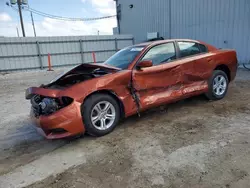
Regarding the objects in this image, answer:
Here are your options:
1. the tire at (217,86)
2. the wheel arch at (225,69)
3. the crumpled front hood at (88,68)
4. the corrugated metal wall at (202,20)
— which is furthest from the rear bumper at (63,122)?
the corrugated metal wall at (202,20)

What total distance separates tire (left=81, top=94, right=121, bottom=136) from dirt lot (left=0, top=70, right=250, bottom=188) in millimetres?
162

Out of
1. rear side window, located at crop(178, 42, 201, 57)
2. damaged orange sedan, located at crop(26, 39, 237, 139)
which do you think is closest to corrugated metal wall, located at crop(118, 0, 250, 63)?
damaged orange sedan, located at crop(26, 39, 237, 139)

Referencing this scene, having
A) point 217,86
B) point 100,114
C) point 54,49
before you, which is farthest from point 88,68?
point 54,49

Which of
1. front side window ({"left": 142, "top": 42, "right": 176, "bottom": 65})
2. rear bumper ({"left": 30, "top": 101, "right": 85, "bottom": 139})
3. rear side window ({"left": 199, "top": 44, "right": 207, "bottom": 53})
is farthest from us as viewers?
rear side window ({"left": 199, "top": 44, "right": 207, "bottom": 53})

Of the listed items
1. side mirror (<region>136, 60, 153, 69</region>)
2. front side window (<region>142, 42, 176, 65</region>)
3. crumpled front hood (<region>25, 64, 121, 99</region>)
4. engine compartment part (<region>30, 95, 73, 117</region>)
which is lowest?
engine compartment part (<region>30, 95, 73, 117</region>)

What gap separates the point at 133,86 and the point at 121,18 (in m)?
18.9

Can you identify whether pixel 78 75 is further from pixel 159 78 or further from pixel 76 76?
pixel 159 78

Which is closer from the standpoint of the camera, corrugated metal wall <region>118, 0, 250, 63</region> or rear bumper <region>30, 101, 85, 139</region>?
rear bumper <region>30, 101, 85, 139</region>

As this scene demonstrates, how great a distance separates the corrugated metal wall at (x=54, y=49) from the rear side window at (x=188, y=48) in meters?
13.3

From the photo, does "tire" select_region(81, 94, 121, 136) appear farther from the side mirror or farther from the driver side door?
the side mirror

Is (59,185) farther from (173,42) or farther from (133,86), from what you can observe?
(173,42)

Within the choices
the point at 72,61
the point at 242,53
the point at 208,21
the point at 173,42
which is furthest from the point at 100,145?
the point at 72,61

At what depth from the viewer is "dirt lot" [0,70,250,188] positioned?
225 cm

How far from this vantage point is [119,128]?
3.68 metres
